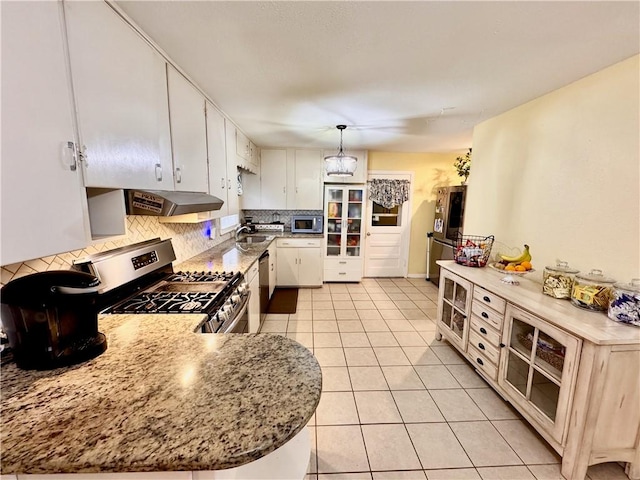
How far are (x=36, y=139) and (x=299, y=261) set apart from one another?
12.6ft

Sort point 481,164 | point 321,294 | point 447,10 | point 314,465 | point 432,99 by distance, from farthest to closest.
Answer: point 321,294 → point 481,164 → point 432,99 → point 314,465 → point 447,10

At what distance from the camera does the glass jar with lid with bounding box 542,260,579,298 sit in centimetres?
188

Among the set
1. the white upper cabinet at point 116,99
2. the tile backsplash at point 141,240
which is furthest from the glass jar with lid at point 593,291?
the tile backsplash at point 141,240

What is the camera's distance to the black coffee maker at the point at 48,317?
92 cm

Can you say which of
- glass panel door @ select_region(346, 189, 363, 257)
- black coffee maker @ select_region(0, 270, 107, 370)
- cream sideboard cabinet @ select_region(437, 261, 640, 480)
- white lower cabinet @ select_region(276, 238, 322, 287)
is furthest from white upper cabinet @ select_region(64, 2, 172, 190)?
glass panel door @ select_region(346, 189, 363, 257)

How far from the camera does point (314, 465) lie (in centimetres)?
164

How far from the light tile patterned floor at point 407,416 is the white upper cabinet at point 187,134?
1878 millimetres

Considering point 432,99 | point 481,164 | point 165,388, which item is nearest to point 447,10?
point 432,99

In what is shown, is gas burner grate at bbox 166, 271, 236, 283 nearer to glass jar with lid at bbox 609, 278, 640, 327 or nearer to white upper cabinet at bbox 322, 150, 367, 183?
glass jar with lid at bbox 609, 278, 640, 327

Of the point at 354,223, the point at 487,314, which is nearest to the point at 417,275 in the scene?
the point at 354,223

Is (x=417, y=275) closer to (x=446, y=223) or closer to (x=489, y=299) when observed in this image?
(x=446, y=223)

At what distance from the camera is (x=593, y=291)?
66.4 inches

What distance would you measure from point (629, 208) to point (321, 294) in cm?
352

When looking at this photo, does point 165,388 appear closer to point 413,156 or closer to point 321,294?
point 321,294
